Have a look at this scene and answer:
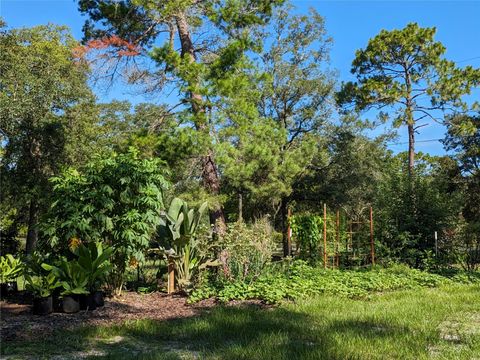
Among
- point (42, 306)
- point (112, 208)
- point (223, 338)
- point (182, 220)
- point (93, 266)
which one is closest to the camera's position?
point (223, 338)

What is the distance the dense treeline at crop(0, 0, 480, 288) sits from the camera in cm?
862

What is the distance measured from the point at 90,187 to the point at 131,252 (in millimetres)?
1367

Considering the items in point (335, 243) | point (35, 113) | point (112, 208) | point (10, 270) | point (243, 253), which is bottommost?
point (10, 270)

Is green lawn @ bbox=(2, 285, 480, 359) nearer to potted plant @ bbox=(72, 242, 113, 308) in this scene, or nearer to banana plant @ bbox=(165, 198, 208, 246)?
potted plant @ bbox=(72, 242, 113, 308)

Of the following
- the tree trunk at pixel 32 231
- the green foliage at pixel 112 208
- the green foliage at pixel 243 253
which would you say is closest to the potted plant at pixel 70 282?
the green foliage at pixel 112 208

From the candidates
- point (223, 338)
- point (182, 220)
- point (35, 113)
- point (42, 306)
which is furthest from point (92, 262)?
point (35, 113)

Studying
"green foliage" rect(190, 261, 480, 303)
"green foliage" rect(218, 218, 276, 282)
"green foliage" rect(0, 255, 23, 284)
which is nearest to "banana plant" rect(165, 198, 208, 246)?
"green foliage" rect(218, 218, 276, 282)

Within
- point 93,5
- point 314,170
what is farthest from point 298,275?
point 314,170

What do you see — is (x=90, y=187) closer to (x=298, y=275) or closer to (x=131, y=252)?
(x=131, y=252)

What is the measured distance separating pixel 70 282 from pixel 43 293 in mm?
408

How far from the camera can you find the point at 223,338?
18.1ft

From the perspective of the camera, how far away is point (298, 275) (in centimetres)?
977

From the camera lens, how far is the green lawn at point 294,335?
187 inches

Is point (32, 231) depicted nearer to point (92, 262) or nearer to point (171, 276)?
point (171, 276)
